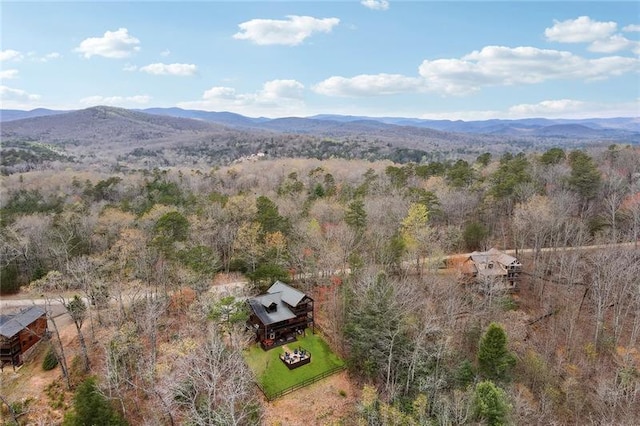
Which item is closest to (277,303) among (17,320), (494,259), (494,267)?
(17,320)

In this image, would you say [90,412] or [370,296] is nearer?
[90,412]

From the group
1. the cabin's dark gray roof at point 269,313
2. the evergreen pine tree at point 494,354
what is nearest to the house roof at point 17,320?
the cabin's dark gray roof at point 269,313

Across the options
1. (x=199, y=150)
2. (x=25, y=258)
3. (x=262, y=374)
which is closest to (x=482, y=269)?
(x=262, y=374)

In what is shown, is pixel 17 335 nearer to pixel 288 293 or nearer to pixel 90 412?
pixel 90 412

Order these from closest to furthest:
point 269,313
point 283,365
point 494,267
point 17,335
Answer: point 283,365 → point 17,335 → point 269,313 → point 494,267

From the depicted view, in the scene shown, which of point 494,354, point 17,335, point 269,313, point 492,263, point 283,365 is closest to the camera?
point 494,354

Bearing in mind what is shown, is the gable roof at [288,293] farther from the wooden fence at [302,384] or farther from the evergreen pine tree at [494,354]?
the evergreen pine tree at [494,354]

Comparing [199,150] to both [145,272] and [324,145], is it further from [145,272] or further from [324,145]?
[145,272]
